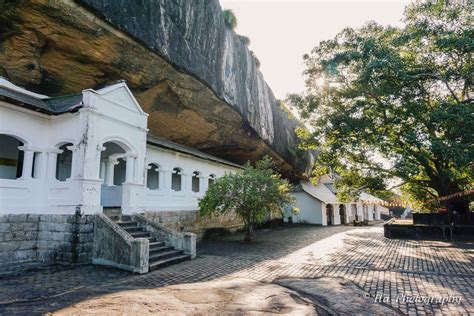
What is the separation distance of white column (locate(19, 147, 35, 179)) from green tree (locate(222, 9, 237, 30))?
12162mm

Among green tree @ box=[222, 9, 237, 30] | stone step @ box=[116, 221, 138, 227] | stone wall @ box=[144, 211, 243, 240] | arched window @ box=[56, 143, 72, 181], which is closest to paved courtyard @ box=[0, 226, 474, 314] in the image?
stone step @ box=[116, 221, 138, 227]

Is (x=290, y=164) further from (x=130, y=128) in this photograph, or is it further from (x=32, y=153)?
(x=32, y=153)

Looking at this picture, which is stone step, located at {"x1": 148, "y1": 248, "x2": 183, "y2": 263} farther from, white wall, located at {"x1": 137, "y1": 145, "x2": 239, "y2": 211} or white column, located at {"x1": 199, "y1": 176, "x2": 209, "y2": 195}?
white column, located at {"x1": 199, "y1": 176, "x2": 209, "y2": 195}

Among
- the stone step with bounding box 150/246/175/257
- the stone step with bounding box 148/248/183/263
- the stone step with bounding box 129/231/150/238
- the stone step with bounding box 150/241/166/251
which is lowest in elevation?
the stone step with bounding box 148/248/183/263

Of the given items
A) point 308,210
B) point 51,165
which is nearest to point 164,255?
point 51,165

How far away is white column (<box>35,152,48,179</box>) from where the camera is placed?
1025 cm

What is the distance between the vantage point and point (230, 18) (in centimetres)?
1717

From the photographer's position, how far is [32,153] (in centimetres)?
1010

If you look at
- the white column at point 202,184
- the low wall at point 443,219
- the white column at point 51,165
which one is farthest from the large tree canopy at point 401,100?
the white column at point 51,165

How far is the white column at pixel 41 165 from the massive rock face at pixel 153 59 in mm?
3224

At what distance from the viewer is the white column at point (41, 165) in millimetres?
10249

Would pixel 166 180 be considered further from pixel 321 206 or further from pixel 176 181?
pixel 321 206

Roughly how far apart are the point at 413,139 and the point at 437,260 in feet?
18.0

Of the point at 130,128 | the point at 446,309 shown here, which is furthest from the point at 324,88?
the point at 446,309
